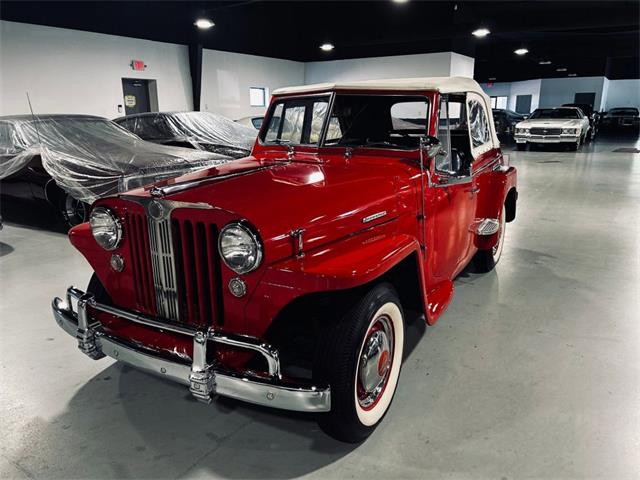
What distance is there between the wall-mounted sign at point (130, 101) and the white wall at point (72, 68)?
0.28 metres

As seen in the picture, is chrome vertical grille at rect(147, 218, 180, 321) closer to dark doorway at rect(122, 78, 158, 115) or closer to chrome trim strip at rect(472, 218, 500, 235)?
chrome trim strip at rect(472, 218, 500, 235)

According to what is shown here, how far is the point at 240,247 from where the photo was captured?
1884 mm

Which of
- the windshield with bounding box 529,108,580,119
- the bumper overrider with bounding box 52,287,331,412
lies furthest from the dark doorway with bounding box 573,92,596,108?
the bumper overrider with bounding box 52,287,331,412

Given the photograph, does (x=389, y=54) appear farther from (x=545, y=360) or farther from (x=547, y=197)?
(x=545, y=360)

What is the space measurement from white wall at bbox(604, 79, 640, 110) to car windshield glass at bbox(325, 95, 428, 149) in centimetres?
3907

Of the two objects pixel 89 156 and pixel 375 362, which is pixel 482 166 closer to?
pixel 375 362

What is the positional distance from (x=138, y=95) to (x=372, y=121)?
11.7m

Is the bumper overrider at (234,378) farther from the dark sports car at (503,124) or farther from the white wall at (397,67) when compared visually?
the dark sports car at (503,124)

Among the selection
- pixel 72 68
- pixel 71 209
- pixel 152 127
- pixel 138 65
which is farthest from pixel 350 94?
pixel 138 65

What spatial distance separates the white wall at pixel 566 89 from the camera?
3109cm

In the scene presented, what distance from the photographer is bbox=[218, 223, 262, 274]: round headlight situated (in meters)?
1.87

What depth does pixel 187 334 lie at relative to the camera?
1.92 meters

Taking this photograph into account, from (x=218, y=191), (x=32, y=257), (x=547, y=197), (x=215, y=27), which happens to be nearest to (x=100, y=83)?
(x=215, y=27)

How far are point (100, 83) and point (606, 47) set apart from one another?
66.2 feet
